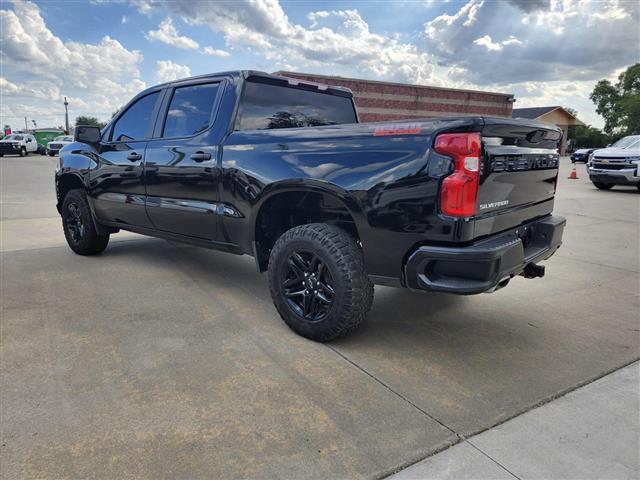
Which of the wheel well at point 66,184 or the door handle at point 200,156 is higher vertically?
the door handle at point 200,156

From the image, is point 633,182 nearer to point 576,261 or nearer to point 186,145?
point 576,261

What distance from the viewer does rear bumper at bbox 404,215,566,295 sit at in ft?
8.39

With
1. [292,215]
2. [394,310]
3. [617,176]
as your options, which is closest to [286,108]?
[292,215]

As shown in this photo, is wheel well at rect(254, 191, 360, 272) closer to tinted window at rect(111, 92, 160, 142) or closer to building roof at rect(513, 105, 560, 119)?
tinted window at rect(111, 92, 160, 142)

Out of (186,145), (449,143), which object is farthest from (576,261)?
(186,145)

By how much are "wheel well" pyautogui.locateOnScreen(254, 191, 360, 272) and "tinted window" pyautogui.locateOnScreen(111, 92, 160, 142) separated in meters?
1.71

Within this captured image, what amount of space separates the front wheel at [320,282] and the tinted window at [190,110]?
144 centimetres

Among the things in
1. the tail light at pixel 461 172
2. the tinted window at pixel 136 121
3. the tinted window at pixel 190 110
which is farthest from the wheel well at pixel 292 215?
the tinted window at pixel 136 121

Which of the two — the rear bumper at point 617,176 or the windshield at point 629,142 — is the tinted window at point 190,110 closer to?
the rear bumper at point 617,176

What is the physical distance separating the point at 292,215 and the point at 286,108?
957 mm

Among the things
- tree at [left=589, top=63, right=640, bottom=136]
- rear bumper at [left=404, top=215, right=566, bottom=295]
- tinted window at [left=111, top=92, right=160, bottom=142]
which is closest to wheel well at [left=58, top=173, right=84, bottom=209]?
tinted window at [left=111, top=92, right=160, bottom=142]

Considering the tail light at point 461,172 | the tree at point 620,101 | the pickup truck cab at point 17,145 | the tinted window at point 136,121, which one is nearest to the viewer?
the tail light at point 461,172

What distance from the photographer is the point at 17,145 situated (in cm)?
3269

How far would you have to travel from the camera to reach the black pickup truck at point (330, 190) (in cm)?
260
